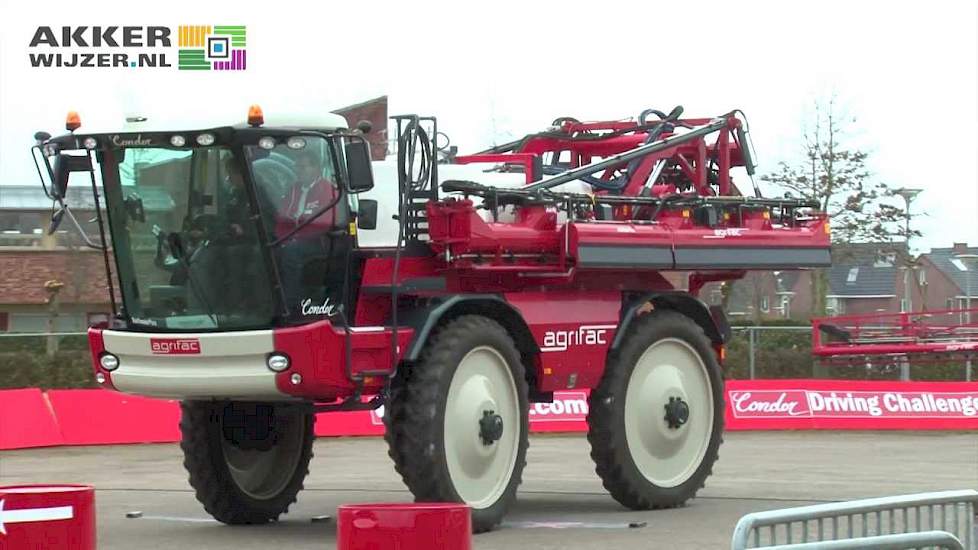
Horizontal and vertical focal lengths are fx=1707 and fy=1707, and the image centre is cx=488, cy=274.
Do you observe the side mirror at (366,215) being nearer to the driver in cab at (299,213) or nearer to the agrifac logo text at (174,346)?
the driver in cab at (299,213)

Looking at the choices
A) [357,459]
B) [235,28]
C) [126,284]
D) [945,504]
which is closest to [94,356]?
[126,284]

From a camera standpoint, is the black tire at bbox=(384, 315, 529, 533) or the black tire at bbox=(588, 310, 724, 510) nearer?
the black tire at bbox=(384, 315, 529, 533)

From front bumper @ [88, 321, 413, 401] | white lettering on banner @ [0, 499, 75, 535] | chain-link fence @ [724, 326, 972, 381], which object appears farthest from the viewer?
chain-link fence @ [724, 326, 972, 381]

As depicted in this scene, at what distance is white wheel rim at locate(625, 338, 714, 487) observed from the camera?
47.0ft

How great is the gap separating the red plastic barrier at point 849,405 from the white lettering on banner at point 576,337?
13.4 meters

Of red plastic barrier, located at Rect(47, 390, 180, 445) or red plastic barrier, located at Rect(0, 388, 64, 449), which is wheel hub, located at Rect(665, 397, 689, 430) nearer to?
red plastic barrier, located at Rect(47, 390, 180, 445)

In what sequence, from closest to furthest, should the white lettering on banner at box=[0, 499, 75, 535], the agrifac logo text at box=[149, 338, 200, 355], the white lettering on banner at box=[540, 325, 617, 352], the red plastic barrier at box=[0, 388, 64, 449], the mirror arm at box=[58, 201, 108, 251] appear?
the white lettering on banner at box=[0, 499, 75, 535] → the agrifac logo text at box=[149, 338, 200, 355] → the mirror arm at box=[58, 201, 108, 251] → the white lettering on banner at box=[540, 325, 617, 352] → the red plastic barrier at box=[0, 388, 64, 449]

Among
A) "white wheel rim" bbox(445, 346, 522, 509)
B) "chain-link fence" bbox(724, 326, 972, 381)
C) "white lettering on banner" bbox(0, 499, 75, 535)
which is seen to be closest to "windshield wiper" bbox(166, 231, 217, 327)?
"white wheel rim" bbox(445, 346, 522, 509)

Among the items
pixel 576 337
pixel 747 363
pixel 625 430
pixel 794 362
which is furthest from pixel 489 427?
pixel 794 362

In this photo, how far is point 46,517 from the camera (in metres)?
8.09

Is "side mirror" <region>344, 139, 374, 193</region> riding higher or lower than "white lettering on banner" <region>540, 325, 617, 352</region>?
higher

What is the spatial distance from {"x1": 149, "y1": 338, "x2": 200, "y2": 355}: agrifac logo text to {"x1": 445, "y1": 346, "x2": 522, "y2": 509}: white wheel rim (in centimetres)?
184

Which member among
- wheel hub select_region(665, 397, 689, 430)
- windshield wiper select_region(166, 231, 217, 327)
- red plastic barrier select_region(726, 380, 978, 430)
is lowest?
red plastic barrier select_region(726, 380, 978, 430)

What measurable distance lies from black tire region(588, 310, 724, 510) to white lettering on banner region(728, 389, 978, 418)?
12767 millimetres
